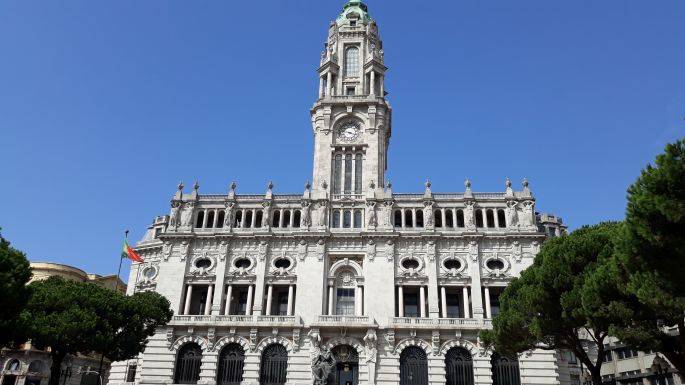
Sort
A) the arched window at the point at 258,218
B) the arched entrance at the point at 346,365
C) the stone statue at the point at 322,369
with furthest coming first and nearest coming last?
the arched window at the point at 258,218 < the arched entrance at the point at 346,365 < the stone statue at the point at 322,369

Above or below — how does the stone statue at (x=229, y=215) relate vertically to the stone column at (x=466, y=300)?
above

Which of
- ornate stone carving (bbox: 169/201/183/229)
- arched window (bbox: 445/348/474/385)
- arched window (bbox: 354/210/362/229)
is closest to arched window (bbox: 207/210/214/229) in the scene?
ornate stone carving (bbox: 169/201/183/229)

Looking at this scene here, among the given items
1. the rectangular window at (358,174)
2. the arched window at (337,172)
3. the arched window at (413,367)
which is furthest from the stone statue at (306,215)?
the arched window at (413,367)

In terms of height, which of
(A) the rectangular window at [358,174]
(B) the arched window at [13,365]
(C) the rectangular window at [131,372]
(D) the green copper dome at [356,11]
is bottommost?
(C) the rectangular window at [131,372]

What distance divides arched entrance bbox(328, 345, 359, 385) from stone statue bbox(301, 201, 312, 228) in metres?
13.5

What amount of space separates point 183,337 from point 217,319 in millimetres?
3769

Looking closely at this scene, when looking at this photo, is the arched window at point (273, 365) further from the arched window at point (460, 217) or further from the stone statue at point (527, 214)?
the stone statue at point (527, 214)

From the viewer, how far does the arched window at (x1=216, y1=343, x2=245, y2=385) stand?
173ft

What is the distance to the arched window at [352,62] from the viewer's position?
70125mm

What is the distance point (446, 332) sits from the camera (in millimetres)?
52625

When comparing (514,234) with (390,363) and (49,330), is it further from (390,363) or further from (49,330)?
(49,330)

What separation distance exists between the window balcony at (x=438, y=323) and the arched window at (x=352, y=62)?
3237 centimetres

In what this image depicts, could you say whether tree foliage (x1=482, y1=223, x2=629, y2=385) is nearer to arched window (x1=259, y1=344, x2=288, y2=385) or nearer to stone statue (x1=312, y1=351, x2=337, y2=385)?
stone statue (x1=312, y1=351, x2=337, y2=385)

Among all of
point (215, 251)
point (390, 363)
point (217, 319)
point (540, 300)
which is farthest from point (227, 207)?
point (540, 300)
